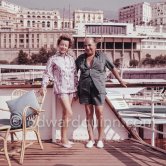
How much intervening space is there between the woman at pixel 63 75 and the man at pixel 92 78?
0.38ft

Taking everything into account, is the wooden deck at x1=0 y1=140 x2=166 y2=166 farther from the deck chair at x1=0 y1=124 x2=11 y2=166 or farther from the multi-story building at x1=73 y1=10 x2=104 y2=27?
the multi-story building at x1=73 y1=10 x2=104 y2=27

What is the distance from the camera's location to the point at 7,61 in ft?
286

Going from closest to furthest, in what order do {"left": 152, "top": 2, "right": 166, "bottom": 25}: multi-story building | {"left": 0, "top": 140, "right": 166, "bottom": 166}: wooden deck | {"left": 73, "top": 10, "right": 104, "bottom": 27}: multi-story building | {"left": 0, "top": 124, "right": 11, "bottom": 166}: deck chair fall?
{"left": 0, "top": 124, "right": 11, "bottom": 166}: deck chair
{"left": 0, "top": 140, "right": 166, "bottom": 166}: wooden deck
{"left": 73, "top": 10, "right": 104, "bottom": 27}: multi-story building
{"left": 152, "top": 2, "right": 166, "bottom": 25}: multi-story building

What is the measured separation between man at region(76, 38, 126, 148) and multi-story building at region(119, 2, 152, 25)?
136 m

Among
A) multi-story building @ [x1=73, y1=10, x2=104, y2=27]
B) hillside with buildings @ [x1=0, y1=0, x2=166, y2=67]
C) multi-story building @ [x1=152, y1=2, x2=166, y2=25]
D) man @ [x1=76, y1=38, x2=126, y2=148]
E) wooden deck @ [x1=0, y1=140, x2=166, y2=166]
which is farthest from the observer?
multi-story building @ [x1=152, y1=2, x2=166, y2=25]

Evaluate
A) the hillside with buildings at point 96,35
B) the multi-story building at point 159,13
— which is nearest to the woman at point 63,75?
the hillside with buildings at point 96,35

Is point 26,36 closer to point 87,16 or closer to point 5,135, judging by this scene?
point 87,16

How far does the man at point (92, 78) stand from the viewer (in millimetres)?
4695

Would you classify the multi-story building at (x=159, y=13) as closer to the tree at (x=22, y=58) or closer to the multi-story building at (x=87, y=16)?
the multi-story building at (x=87, y=16)

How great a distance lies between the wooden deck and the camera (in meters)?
4.08

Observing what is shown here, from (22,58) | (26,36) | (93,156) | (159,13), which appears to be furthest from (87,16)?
(93,156)

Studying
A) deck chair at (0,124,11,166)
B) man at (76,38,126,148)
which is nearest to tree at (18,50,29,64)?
man at (76,38,126,148)

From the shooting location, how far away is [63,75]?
15.7ft

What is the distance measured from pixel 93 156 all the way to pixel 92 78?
3.14 feet
